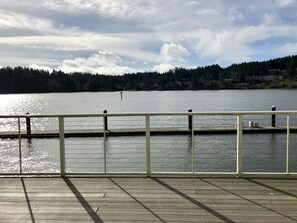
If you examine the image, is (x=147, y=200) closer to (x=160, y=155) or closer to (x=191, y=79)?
(x=160, y=155)

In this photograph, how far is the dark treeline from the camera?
8469 centimetres

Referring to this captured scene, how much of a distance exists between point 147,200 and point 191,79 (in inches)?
3627

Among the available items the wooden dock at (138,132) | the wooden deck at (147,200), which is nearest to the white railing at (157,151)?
the wooden dock at (138,132)

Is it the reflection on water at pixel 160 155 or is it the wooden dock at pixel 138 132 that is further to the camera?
the wooden dock at pixel 138 132

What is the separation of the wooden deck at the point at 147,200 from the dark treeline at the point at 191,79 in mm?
79889

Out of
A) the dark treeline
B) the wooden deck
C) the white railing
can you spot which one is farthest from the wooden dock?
the dark treeline

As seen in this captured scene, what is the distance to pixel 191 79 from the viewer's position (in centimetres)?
9406

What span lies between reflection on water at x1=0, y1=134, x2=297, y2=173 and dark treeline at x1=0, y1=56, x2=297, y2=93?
7137 centimetres

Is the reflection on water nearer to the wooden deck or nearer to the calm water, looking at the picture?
the wooden deck

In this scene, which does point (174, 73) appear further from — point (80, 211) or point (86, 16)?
point (80, 211)

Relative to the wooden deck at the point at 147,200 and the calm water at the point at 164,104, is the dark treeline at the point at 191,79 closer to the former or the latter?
the calm water at the point at 164,104

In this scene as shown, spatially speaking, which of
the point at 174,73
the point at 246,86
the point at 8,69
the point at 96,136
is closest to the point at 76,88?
the point at 8,69

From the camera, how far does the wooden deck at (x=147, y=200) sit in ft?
9.43

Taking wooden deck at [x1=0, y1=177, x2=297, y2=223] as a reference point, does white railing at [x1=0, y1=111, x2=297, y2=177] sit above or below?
below
